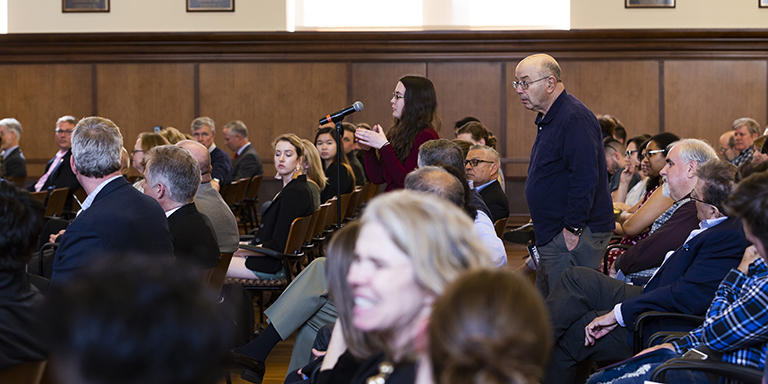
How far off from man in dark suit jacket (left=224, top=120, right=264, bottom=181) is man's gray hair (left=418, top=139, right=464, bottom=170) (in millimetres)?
4761

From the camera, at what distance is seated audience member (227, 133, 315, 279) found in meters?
3.93

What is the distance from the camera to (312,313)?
2.90 meters

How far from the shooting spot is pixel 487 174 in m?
4.29

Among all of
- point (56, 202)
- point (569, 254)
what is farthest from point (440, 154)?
point (56, 202)

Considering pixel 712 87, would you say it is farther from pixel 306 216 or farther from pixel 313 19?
pixel 306 216

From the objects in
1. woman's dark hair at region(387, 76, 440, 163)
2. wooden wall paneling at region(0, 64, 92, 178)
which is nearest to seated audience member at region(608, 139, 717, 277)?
woman's dark hair at region(387, 76, 440, 163)

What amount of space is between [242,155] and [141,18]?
8.52ft

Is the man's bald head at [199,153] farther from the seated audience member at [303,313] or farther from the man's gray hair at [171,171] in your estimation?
the seated audience member at [303,313]

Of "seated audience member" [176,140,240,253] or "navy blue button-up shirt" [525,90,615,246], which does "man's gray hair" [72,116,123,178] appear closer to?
"seated audience member" [176,140,240,253]

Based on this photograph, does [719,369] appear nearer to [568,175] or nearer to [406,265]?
[406,265]

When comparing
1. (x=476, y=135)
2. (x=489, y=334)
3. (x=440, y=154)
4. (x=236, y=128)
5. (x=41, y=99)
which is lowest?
(x=489, y=334)

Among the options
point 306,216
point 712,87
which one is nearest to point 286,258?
point 306,216

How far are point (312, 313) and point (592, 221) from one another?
1432 millimetres

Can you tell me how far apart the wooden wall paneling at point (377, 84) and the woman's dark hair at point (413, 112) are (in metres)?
5.26
